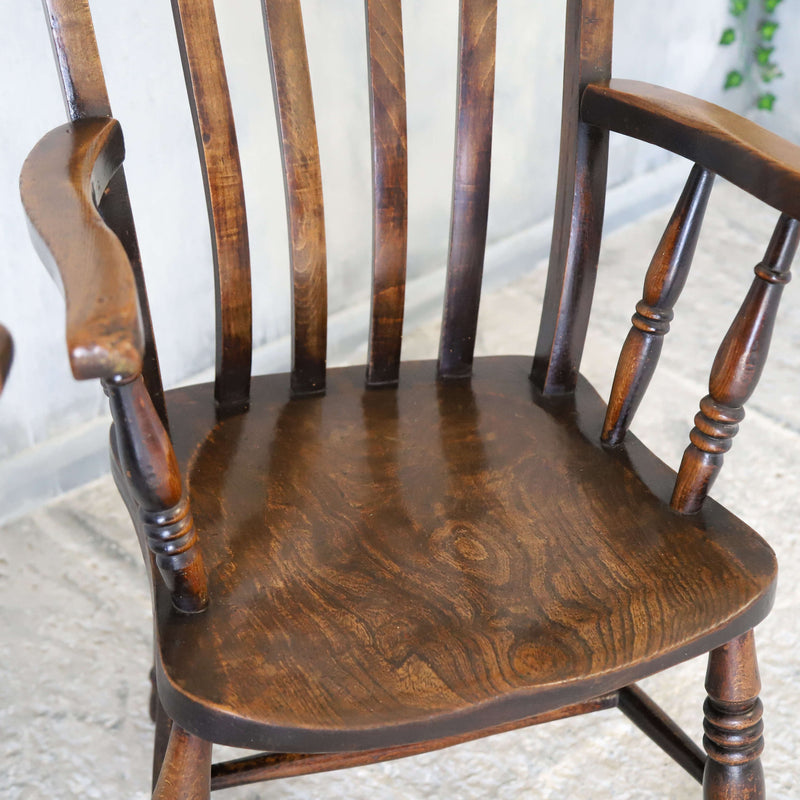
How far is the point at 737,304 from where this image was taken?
6.07ft

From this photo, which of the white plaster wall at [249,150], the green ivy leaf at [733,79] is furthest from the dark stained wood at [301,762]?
the green ivy leaf at [733,79]

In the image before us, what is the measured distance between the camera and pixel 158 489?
0.60m

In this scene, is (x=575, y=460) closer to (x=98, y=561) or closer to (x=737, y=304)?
(x=98, y=561)

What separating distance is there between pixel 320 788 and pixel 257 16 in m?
0.97

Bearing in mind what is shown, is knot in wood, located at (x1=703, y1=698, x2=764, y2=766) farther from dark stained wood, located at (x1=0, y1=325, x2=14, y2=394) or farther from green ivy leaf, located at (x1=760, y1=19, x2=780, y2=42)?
green ivy leaf, located at (x1=760, y1=19, x2=780, y2=42)

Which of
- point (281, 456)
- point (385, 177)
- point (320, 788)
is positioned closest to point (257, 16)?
point (385, 177)

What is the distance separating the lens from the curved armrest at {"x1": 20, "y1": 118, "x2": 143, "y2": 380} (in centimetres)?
46

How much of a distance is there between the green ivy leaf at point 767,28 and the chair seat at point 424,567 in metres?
1.72

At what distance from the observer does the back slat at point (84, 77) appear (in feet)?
2.30

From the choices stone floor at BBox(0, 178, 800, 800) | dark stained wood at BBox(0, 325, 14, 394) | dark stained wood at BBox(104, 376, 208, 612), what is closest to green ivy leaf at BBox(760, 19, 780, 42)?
stone floor at BBox(0, 178, 800, 800)

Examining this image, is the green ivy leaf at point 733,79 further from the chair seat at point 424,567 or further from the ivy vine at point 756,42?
the chair seat at point 424,567

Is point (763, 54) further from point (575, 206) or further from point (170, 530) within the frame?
point (170, 530)

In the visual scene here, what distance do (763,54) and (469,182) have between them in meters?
1.74

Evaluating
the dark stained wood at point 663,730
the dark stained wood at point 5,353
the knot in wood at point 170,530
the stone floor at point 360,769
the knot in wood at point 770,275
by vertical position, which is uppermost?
the dark stained wood at point 5,353
